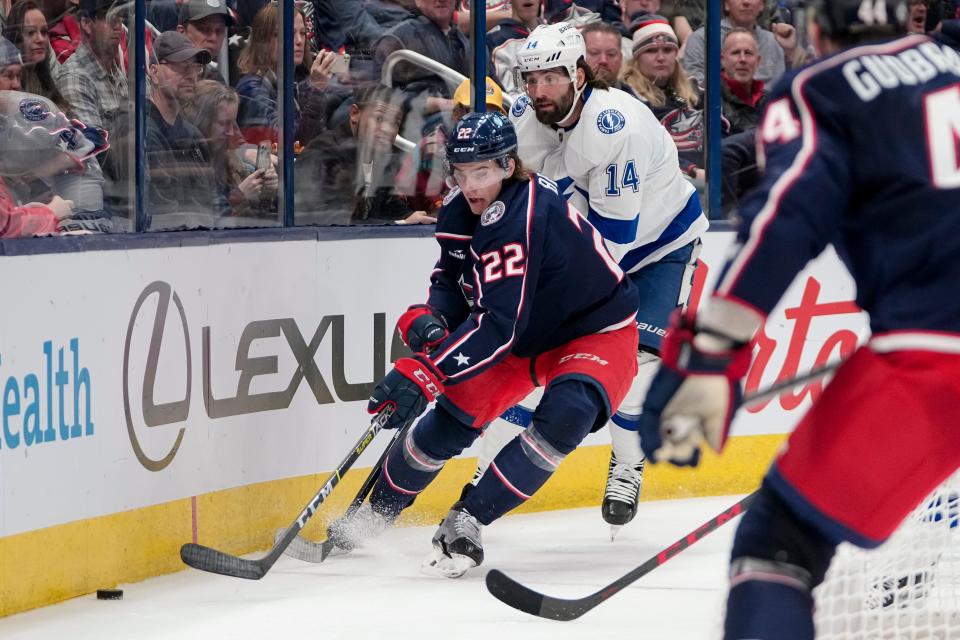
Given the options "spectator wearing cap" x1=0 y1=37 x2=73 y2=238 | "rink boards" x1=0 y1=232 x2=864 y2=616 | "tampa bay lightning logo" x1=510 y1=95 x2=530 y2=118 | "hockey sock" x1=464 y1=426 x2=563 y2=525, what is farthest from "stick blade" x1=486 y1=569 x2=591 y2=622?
"tampa bay lightning logo" x1=510 y1=95 x2=530 y2=118

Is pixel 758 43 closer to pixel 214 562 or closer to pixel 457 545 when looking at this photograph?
pixel 457 545

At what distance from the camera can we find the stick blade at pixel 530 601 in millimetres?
3402

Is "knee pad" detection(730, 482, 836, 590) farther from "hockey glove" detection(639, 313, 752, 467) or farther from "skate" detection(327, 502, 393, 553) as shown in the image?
"skate" detection(327, 502, 393, 553)

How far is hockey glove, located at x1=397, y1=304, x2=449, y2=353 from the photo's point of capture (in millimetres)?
3920

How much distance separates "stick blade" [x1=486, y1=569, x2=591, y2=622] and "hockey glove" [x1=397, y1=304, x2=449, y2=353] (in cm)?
72

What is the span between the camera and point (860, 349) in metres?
1.81

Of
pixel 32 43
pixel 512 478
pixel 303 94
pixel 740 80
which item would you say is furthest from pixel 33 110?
pixel 740 80

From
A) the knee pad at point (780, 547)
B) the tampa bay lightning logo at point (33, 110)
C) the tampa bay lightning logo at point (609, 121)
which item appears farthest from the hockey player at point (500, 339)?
the knee pad at point (780, 547)

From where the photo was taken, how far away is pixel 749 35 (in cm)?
554

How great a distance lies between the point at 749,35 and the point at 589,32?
680 millimetres

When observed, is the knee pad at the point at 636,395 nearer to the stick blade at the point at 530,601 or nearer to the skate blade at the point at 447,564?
the skate blade at the point at 447,564

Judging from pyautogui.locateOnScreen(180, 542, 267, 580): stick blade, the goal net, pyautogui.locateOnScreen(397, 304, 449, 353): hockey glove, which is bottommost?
pyautogui.locateOnScreen(180, 542, 267, 580): stick blade

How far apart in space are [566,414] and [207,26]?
5.12 ft

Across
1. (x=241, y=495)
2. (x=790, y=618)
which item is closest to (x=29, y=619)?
(x=241, y=495)
